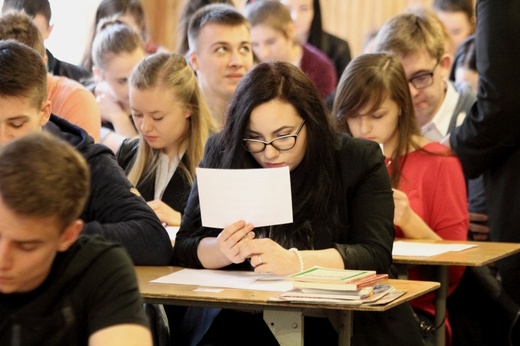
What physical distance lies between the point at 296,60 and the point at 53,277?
14.0ft

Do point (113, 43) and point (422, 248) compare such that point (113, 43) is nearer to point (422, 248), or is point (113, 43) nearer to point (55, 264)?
point (422, 248)

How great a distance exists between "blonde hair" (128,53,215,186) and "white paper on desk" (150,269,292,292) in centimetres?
94

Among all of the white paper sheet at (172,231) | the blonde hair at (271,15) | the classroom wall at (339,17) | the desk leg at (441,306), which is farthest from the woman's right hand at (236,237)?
the classroom wall at (339,17)

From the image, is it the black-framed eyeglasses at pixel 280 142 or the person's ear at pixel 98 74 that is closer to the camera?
the black-framed eyeglasses at pixel 280 142

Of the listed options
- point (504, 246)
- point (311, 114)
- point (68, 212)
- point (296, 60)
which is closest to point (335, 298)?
point (311, 114)

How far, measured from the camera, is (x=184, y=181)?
4090 mm

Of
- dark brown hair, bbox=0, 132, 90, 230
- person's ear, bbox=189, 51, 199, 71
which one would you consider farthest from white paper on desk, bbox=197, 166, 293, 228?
person's ear, bbox=189, 51, 199, 71

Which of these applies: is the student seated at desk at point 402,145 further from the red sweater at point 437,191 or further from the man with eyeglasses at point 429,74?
the man with eyeglasses at point 429,74

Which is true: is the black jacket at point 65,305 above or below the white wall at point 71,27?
below

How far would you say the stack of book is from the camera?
2.71 m

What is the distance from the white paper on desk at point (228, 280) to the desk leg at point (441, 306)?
79 cm

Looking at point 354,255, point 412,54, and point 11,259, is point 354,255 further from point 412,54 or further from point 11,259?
point 412,54

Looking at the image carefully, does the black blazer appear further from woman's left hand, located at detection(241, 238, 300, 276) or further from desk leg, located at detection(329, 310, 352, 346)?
desk leg, located at detection(329, 310, 352, 346)

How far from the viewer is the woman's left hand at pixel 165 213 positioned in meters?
3.91
